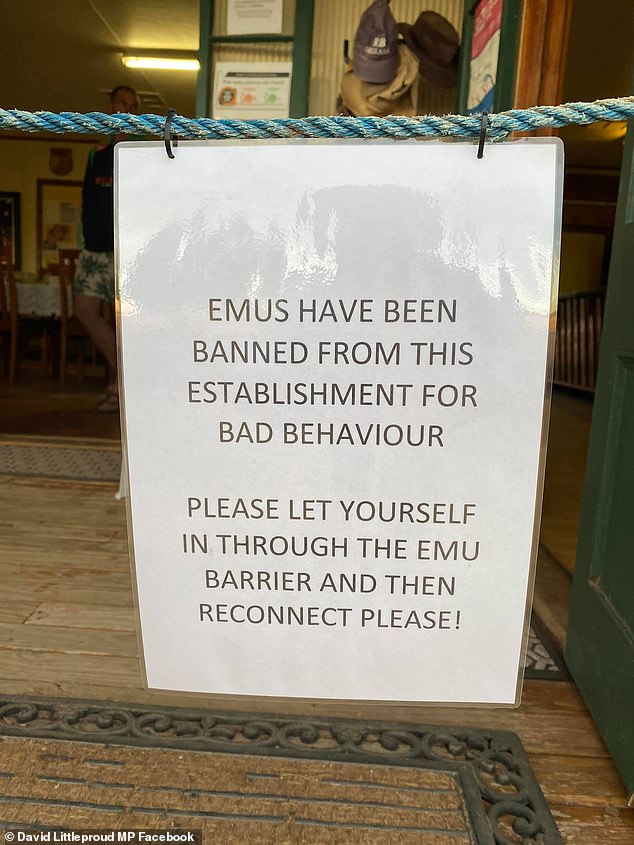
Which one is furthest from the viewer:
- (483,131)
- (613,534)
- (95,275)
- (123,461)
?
(95,275)

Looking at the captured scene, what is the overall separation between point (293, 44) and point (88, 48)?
12.4 feet

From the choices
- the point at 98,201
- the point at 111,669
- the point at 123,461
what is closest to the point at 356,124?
the point at 123,461

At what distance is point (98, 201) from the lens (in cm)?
326

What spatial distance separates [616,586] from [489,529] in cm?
64

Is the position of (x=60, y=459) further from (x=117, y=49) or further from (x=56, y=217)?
(x=56, y=217)

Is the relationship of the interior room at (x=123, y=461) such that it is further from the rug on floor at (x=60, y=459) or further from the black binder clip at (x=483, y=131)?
the black binder clip at (x=483, y=131)

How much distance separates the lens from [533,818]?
96 cm

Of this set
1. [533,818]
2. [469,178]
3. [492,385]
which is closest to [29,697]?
[533,818]

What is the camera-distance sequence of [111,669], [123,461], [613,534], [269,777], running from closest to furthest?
[123,461]
[269,777]
[613,534]
[111,669]

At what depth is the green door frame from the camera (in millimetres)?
2436

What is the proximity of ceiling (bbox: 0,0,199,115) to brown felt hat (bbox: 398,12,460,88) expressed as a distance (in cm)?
267

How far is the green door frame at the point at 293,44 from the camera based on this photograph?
7.99ft

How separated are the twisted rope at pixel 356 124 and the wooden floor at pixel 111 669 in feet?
2.07

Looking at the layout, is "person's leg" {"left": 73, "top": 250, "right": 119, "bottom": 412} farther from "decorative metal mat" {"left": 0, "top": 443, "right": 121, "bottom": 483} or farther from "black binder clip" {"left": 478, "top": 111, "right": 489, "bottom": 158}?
"black binder clip" {"left": 478, "top": 111, "right": 489, "bottom": 158}
